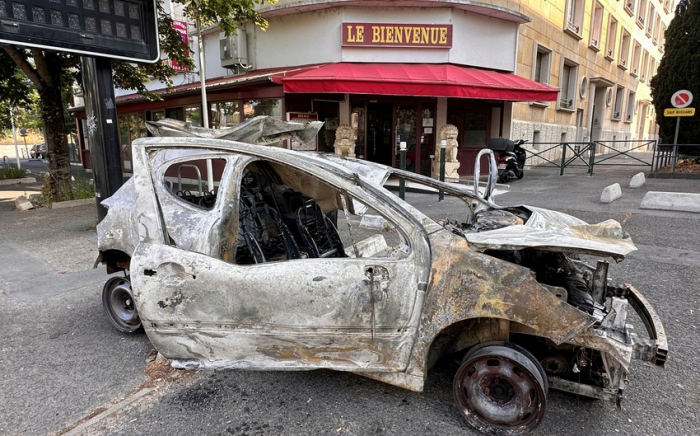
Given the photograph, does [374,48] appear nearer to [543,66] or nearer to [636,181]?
[636,181]

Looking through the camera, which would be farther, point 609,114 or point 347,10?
point 609,114

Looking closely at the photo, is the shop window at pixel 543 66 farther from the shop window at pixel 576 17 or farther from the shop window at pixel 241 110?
the shop window at pixel 241 110

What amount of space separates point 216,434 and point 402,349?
1217 mm

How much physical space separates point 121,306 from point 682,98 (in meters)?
A: 15.0

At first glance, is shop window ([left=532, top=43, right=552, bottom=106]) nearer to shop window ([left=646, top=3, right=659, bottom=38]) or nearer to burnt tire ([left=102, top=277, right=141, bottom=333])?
burnt tire ([left=102, top=277, right=141, bottom=333])

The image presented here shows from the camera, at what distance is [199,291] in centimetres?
272

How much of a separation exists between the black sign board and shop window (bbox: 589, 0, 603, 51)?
21.9 meters

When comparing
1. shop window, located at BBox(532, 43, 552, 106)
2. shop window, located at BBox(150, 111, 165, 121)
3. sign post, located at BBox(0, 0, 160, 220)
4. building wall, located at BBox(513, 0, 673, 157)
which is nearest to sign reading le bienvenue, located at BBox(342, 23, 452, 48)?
building wall, located at BBox(513, 0, 673, 157)

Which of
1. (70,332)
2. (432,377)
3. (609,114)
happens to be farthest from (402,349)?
(609,114)

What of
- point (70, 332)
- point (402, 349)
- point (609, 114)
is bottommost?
point (70, 332)

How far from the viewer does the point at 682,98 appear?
1221cm

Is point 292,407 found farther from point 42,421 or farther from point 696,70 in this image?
point 696,70

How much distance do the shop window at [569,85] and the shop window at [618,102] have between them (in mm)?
9871

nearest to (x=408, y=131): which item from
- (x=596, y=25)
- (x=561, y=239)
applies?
(x=561, y=239)
